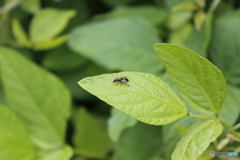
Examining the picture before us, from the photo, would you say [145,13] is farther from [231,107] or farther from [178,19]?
[231,107]

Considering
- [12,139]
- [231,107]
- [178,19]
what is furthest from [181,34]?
[12,139]

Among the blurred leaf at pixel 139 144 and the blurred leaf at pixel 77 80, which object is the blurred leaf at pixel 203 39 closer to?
the blurred leaf at pixel 139 144

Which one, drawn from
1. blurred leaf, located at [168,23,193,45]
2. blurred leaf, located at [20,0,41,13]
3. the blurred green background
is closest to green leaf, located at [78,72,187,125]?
the blurred green background

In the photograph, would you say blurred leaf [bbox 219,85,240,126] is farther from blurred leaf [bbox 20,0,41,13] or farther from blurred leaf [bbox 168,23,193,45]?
blurred leaf [bbox 20,0,41,13]

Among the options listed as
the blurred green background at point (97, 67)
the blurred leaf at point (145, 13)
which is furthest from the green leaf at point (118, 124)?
the blurred leaf at point (145, 13)

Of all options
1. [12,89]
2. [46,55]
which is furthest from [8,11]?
[12,89]

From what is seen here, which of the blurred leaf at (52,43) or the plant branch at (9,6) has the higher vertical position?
the plant branch at (9,6)

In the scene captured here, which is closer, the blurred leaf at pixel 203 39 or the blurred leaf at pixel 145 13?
the blurred leaf at pixel 203 39

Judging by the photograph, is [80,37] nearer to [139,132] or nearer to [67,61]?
[67,61]
